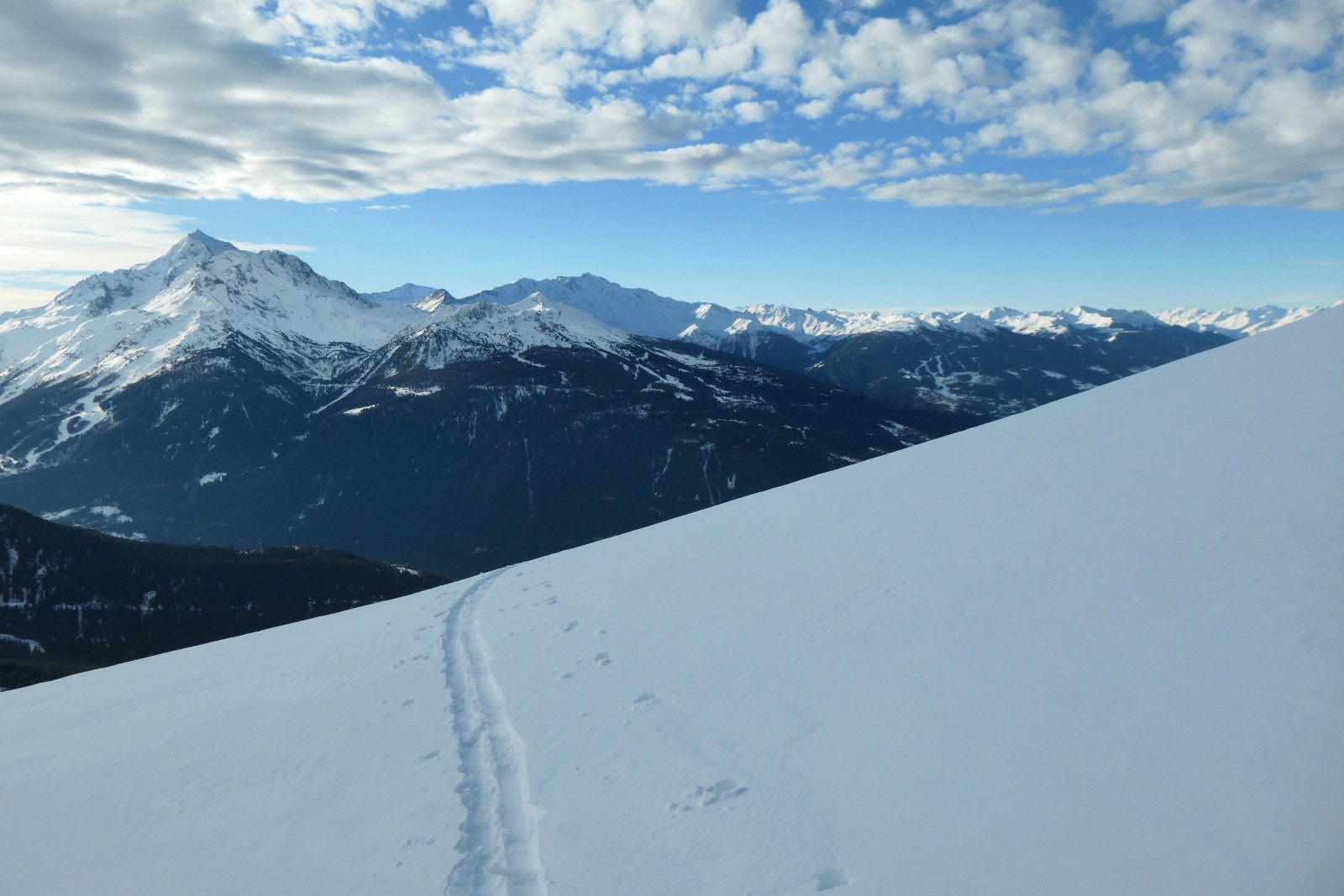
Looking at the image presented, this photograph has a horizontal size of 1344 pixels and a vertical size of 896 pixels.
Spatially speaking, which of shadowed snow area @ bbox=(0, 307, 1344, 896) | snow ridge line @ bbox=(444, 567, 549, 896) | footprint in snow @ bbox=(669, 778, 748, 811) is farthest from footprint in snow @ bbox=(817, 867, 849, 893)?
snow ridge line @ bbox=(444, 567, 549, 896)

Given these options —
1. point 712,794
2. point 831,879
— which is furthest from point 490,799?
point 831,879

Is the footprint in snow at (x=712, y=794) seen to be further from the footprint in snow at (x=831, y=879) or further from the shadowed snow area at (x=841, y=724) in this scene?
the footprint in snow at (x=831, y=879)

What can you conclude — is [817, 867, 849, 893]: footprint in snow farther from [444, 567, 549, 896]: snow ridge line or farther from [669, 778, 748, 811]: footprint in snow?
[444, 567, 549, 896]: snow ridge line

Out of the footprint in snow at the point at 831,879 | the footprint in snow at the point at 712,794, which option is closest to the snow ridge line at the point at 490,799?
the footprint in snow at the point at 712,794

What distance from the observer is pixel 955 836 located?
717cm

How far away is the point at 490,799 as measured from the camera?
972 centimetres

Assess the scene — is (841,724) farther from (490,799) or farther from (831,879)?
(490,799)

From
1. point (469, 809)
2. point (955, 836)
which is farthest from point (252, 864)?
point (955, 836)

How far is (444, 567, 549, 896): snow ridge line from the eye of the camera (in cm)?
813

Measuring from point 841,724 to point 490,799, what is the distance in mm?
5137

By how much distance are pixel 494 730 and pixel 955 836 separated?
7586mm

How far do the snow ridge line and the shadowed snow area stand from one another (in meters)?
0.06

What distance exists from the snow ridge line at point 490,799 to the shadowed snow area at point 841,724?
6 cm

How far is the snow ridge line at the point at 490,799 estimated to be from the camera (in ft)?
26.7
